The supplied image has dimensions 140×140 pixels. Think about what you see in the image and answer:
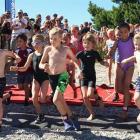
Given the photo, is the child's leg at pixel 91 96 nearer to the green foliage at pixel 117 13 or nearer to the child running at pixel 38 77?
the child running at pixel 38 77

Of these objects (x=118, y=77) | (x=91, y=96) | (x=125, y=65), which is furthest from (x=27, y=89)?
(x=125, y=65)

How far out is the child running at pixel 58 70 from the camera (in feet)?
24.5

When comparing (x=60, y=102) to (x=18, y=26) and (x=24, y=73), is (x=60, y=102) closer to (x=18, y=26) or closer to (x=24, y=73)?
(x=24, y=73)

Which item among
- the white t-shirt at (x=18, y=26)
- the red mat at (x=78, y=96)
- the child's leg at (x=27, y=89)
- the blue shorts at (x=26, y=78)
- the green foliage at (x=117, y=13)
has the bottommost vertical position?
the red mat at (x=78, y=96)

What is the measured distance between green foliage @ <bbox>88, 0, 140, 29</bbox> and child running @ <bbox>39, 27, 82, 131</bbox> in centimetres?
1943

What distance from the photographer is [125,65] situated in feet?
27.6

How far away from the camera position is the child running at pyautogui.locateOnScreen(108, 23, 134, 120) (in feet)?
27.0

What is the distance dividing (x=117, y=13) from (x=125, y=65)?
72.2 feet

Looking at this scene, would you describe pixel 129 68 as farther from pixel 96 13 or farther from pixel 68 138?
pixel 96 13

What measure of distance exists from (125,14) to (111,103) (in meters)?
20.7

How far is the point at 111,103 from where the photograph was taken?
891 centimetres

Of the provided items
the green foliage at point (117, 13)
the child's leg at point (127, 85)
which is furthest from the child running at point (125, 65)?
the green foliage at point (117, 13)

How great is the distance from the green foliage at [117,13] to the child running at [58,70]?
19429 millimetres

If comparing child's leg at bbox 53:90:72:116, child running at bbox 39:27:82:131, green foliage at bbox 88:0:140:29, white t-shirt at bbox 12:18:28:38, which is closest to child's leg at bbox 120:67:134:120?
child running at bbox 39:27:82:131
